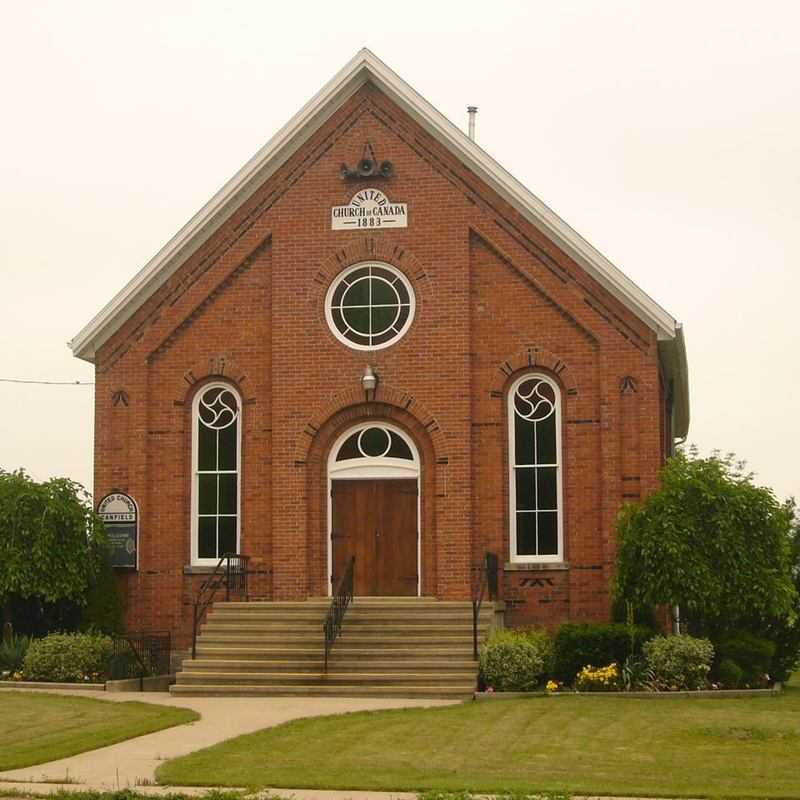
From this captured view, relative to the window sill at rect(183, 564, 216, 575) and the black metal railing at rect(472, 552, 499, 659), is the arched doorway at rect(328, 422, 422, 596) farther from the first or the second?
the window sill at rect(183, 564, 216, 575)

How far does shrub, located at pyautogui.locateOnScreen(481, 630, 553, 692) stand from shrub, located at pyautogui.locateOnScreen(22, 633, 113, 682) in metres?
5.79

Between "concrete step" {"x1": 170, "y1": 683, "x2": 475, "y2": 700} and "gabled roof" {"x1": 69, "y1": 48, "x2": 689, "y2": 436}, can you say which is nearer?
"concrete step" {"x1": 170, "y1": 683, "x2": 475, "y2": 700}

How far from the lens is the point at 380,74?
26000mm

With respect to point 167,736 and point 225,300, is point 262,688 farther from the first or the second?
point 225,300

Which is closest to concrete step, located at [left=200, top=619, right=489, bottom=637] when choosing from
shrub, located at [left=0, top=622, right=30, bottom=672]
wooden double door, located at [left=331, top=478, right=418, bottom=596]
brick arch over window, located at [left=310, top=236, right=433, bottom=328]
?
wooden double door, located at [left=331, top=478, right=418, bottom=596]

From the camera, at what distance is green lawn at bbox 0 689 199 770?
15359 millimetres

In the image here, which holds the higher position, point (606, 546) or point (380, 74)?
point (380, 74)

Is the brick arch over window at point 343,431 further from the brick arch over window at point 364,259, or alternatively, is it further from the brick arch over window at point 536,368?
the brick arch over window at point 364,259

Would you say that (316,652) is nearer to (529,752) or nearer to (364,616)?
(364,616)

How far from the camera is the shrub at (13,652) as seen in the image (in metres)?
23.5

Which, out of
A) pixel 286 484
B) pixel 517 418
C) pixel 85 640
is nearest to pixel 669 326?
pixel 517 418

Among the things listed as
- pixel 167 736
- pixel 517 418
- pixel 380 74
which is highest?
pixel 380 74

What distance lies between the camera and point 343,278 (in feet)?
86.0

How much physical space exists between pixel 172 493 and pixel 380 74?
7.71m
